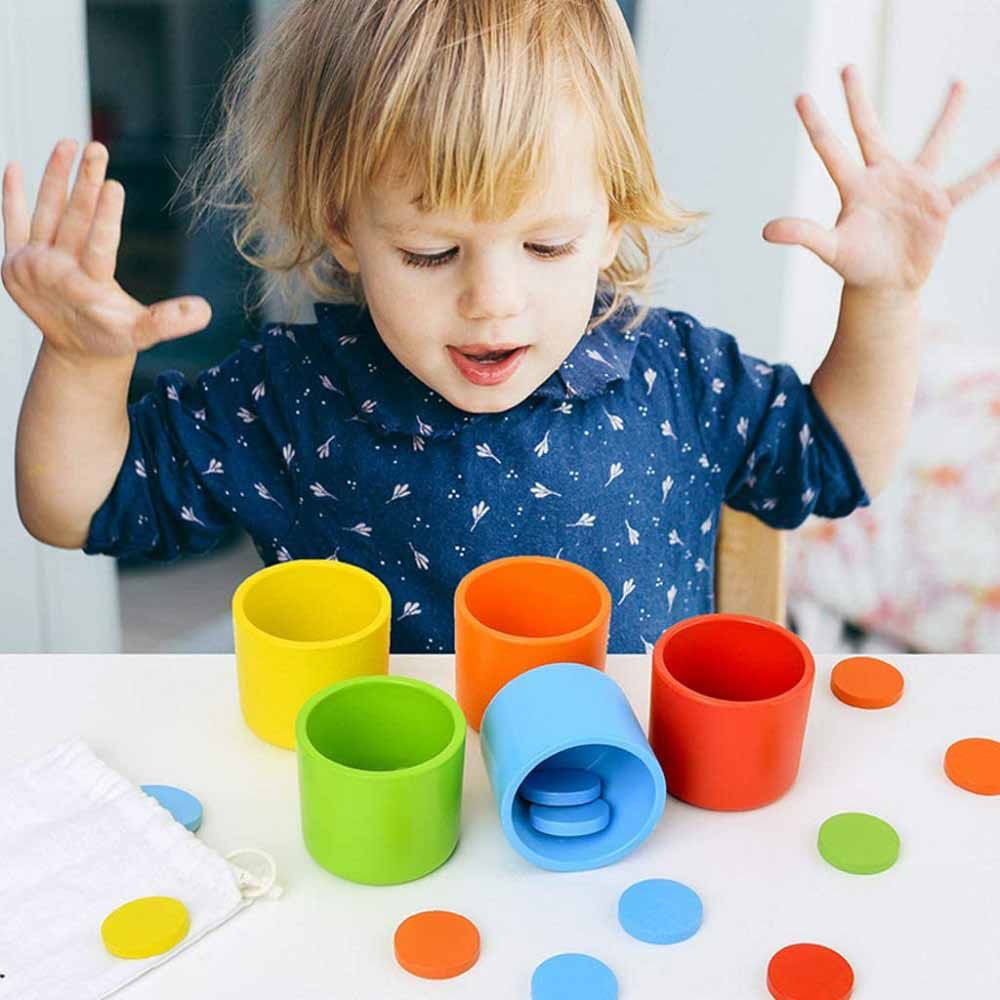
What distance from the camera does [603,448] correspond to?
105cm

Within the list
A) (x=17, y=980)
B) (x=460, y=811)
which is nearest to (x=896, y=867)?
(x=460, y=811)

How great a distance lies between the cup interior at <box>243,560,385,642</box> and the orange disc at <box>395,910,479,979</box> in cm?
20

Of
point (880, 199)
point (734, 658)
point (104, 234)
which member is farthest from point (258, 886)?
point (880, 199)

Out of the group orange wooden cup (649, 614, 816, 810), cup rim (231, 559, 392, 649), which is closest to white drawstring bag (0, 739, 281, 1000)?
cup rim (231, 559, 392, 649)

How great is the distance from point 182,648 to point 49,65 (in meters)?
0.77

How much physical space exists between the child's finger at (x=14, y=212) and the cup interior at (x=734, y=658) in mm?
450

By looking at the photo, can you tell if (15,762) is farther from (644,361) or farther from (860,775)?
(644,361)

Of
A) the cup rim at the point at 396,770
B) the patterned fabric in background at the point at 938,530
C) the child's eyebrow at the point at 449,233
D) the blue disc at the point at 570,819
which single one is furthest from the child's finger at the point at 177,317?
the patterned fabric in background at the point at 938,530

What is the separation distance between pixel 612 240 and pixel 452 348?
0.15 meters

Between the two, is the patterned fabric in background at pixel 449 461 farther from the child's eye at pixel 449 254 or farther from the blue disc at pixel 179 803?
the blue disc at pixel 179 803

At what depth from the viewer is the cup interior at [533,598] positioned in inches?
31.1

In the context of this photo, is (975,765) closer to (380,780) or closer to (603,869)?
(603,869)

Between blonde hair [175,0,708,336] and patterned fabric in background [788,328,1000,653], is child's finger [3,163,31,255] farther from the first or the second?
patterned fabric in background [788,328,1000,653]

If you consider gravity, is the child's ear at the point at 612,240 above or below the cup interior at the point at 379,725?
above
